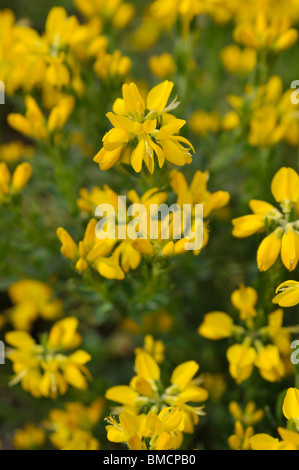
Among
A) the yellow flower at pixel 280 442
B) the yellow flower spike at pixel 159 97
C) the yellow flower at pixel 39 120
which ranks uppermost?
the yellow flower at pixel 39 120

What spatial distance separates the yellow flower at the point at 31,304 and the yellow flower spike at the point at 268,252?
1.55 meters

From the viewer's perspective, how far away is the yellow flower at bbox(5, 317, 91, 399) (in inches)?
76.2

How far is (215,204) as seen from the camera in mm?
1755

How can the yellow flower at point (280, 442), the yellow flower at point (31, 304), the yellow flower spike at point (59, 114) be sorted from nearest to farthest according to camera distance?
1. the yellow flower at point (280, 442)
2. the yellow flower spike at point (59, 114)
3. the yellow flower at point (31, 304)

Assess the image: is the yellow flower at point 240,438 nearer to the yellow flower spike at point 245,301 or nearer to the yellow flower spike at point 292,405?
the yellow flower spike at point 292,405

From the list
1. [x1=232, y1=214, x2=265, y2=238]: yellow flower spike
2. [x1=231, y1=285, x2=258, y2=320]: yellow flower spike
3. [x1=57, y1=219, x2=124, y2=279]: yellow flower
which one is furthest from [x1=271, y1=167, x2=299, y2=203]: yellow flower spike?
[x1=57, y1=219, x2=124, y2=279]: yellow flower

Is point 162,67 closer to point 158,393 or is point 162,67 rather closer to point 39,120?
point 39,120

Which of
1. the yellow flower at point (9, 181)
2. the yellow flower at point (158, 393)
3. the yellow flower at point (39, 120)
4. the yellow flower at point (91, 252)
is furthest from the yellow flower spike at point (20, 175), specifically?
the yellow flower at point (158, 393)

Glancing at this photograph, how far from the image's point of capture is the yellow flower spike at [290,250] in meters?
1.58

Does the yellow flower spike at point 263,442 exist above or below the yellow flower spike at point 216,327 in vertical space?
below

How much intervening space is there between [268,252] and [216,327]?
43 centimetres

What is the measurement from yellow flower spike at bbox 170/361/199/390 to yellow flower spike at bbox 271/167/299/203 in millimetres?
624
